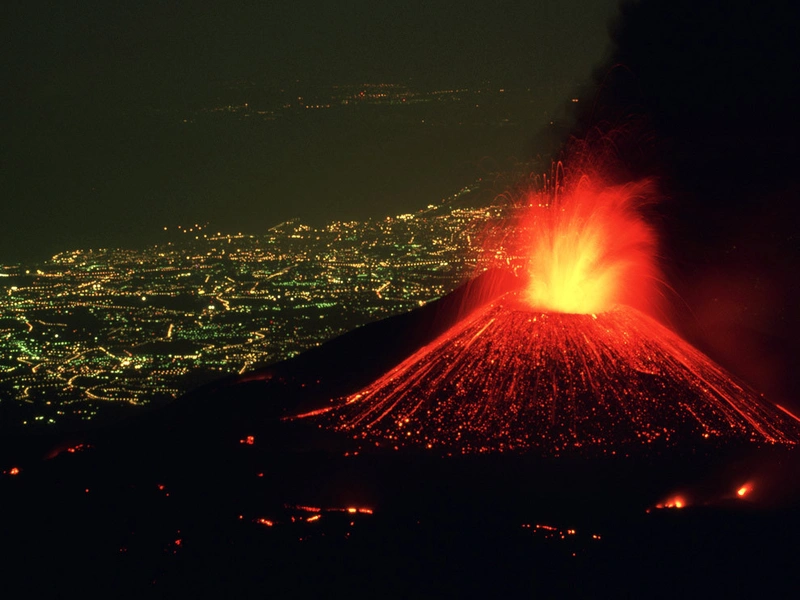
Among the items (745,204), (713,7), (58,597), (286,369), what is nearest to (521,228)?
(286,369)

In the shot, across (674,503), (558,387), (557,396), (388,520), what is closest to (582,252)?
(558,387)

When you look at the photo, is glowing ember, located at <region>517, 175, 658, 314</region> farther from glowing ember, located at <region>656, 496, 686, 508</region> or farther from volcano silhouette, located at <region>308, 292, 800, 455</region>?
glowing ember, located at <region>656, 496, 686, 508</region>

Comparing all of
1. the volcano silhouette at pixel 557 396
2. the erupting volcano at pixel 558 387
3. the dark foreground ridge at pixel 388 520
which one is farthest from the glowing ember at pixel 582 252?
the dark foreground ridge at pixel 388 520

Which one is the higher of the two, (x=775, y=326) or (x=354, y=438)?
Result: (x=775, y=326)

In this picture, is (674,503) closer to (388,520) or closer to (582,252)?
(388,520)

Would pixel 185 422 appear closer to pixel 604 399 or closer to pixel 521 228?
pixel 604 399

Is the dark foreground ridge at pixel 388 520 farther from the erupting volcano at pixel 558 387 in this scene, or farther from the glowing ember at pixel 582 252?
the glowing ember at pixel 582 252

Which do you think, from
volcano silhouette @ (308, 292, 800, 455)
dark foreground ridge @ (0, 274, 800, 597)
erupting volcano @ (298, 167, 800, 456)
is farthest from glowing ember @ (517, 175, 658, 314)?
dark foreground ridge @ (0, 274, 800, 597)
